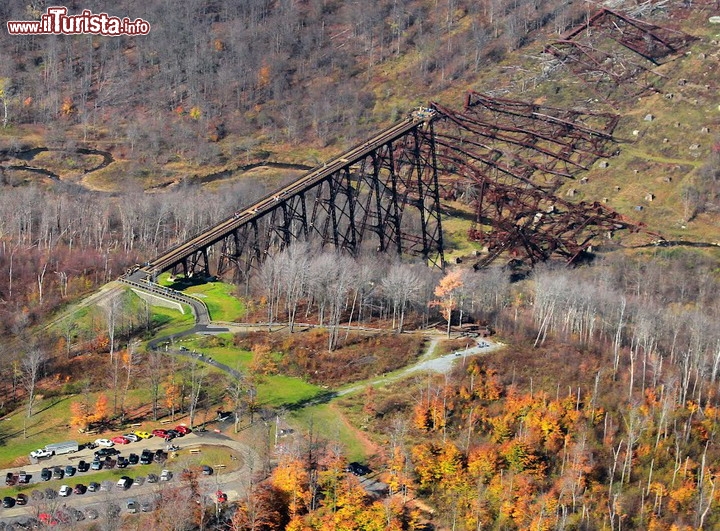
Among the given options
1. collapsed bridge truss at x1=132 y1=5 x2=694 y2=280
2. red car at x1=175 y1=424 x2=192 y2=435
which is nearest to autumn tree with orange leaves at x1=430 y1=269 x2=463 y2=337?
collapsed bridge truss at x1=132 y1=5 x2=694 y2=280

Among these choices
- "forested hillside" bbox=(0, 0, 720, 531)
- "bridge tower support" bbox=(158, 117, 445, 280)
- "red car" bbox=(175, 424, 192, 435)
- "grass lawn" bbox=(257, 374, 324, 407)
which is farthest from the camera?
"bridge tower support" bbox=(158, 117, 445, 280)

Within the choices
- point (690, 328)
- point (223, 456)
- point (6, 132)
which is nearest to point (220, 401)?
point (223, 456)

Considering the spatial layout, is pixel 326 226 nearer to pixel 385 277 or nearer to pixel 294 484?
pixel 385 277

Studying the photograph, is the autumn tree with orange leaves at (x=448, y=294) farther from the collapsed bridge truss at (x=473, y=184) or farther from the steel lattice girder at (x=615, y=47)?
the steel lattice girder at (x=615, y=47)

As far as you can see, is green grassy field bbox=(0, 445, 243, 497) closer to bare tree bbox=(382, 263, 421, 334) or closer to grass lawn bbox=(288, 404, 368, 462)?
grass lawn bbox=(288, 404, 368, 462)

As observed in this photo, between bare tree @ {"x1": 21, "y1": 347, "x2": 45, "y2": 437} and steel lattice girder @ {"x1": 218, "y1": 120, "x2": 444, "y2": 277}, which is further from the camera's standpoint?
steel lattice girder @ {"x1": 218, "y1": 120, "x2": 444, "y2": 277}

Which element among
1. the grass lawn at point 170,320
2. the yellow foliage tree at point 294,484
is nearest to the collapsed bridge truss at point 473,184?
the grass lawn at point 170,320

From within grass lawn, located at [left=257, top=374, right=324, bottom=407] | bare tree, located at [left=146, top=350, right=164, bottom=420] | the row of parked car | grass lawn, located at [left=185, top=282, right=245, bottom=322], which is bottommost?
the row of parked car

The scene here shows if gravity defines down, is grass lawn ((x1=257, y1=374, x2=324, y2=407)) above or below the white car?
above
